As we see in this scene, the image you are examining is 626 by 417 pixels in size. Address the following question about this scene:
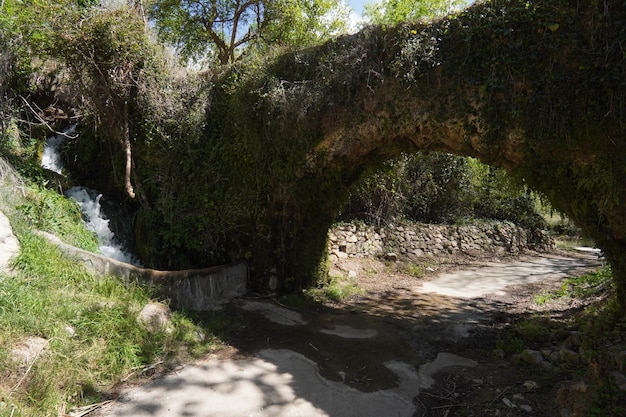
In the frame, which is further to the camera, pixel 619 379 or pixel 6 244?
pixel 6 244

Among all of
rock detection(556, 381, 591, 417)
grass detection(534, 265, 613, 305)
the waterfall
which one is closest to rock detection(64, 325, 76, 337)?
the waterfall

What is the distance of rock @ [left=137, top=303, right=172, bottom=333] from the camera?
4859mm

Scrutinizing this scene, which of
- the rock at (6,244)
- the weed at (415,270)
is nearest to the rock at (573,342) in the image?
the weed at (415,270)

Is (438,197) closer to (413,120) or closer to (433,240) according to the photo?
(433,240)

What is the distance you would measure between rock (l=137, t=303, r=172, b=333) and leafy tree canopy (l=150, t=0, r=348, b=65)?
11390mm

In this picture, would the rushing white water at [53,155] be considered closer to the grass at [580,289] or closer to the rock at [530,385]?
the rock at [530,385]

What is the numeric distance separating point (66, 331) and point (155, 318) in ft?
3.74

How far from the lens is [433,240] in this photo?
12.3 metres

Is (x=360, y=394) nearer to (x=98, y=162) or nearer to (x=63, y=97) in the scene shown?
(x=98, y=162)

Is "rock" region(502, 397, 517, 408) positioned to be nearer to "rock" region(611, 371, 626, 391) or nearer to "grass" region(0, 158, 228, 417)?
"rock" region(611, 371, 626, 391)

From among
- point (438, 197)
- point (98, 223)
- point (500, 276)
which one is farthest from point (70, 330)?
point (438, 197)

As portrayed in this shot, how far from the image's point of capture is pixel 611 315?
16.0 ft

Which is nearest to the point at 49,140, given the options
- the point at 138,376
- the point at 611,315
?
the point at 138,376

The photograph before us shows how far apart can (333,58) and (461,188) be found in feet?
30.4
